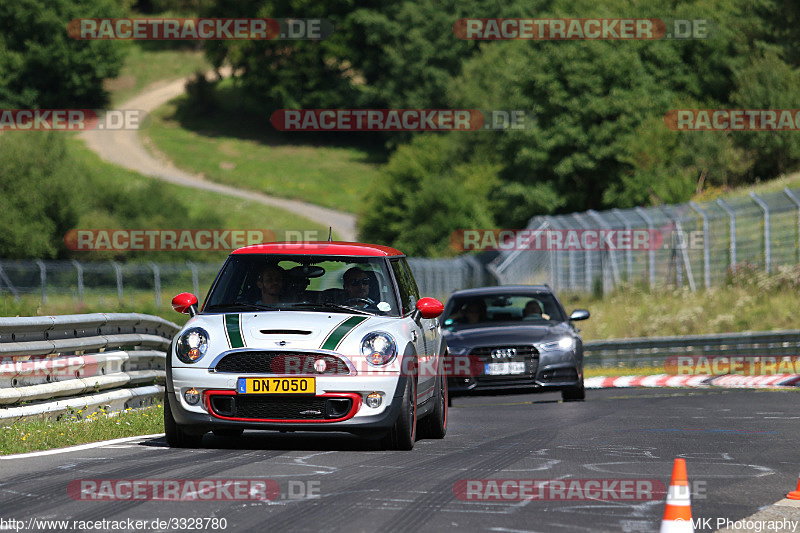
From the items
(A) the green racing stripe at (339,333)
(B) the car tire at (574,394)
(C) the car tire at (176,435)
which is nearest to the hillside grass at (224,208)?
(B) the car tire at (574,394)

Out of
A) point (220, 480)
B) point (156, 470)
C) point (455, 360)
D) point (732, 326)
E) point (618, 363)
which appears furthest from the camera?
point (732, 326)

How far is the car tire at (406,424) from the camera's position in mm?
10102

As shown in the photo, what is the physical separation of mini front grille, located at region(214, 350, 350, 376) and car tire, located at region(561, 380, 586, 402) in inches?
290

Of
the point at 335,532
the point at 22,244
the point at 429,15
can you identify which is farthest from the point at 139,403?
the point at 429,15

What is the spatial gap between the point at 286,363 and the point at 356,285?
54.7 inches

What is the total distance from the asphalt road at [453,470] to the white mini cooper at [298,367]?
0.28 meters

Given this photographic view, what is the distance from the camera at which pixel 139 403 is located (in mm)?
13617

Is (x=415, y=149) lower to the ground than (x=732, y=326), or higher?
higher

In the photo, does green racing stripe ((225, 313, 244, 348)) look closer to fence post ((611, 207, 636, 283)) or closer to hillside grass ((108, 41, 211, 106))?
fence post ((611, 207, 636, 283))

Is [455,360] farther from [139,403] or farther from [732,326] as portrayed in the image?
[732,326]

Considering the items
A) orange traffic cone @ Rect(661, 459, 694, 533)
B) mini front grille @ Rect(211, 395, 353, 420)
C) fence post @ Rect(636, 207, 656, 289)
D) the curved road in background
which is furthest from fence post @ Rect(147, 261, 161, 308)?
the curved road in background

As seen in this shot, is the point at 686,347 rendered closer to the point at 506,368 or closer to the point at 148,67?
the point at 506,368

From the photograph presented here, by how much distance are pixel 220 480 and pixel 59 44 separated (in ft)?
325

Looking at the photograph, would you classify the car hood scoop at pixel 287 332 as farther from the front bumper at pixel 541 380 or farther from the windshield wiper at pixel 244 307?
the front bumper at pixel 541 380
